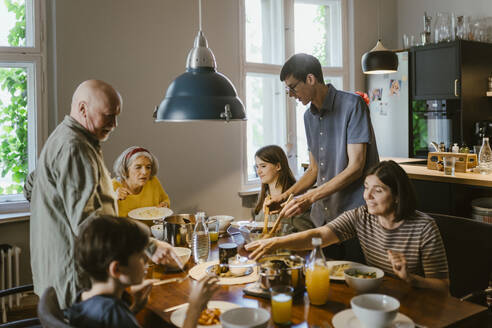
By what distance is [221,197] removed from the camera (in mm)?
4457

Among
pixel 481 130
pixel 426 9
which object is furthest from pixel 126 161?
pixel 426 9

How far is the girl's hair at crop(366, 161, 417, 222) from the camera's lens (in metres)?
1.91

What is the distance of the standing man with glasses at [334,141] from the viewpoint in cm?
244

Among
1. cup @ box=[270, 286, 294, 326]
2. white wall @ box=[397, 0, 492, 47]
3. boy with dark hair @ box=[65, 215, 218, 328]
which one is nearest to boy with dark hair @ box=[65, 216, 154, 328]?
boy with dark hair @ box=[65, 215, 218, 328]

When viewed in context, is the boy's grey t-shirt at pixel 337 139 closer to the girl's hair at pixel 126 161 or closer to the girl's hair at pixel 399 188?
the girl's hair at pixel 399 188

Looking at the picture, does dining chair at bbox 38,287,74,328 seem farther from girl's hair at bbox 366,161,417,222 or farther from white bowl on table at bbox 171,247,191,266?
girl's hair at bbox 366,161,417,222

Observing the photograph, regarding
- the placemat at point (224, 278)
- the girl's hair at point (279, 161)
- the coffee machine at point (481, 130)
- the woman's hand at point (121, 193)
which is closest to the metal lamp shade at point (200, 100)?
the placemat at point (224, 278)

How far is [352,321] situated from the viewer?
55.6 inches

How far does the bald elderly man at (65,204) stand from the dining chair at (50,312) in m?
0.25

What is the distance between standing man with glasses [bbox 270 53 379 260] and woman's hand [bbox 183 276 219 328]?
3.46ft

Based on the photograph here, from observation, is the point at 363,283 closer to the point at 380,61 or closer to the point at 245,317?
the point at 245,317

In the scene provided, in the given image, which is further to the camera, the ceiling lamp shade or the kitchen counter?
the ceiling lamp shade

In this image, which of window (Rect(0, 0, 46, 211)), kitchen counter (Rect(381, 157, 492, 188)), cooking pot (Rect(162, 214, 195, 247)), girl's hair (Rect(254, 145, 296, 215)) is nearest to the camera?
cooking pot (Rect(162, 214, 195, 247))

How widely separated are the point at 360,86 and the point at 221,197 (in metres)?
2.18
